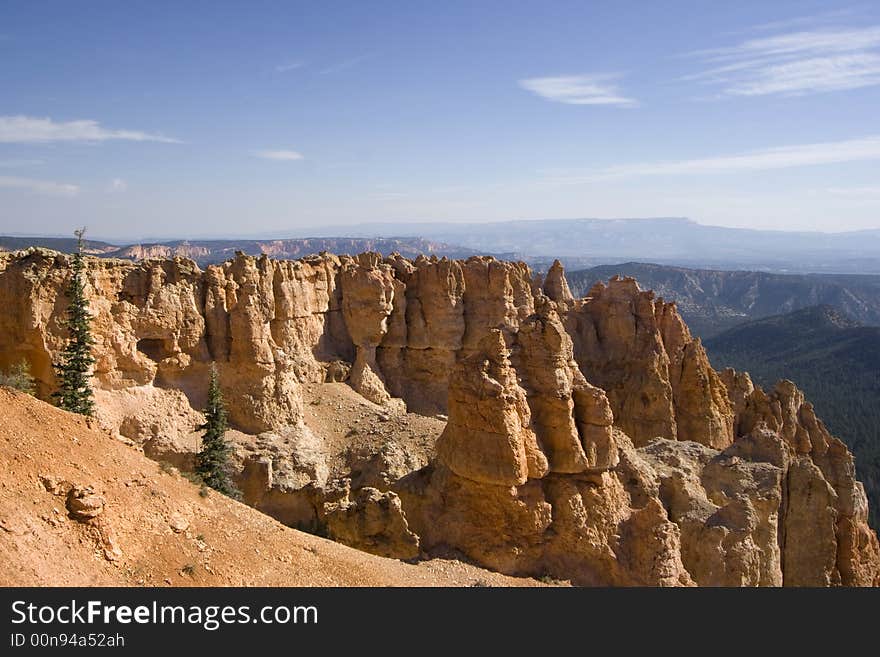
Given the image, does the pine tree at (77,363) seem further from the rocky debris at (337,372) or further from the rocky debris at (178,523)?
the rocky debris at (337,372)

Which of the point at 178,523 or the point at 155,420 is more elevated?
the point at 178,523

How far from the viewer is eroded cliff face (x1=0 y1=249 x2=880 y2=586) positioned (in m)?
20.7

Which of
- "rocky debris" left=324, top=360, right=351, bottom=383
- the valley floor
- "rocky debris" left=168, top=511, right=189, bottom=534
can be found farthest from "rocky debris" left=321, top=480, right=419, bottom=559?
"rocky debris" left=324, top=360, right=351, bottom=383

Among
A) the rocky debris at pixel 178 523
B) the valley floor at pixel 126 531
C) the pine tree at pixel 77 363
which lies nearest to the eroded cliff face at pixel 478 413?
the valley floor at pixel 126 531

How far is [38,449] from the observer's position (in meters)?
14.5

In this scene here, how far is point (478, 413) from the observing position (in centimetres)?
2075

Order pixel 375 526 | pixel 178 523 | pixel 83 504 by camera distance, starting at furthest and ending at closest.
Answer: pixel 375 526
pixel 178 523
pixel 83 504

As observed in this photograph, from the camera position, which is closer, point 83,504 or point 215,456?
point 83,504

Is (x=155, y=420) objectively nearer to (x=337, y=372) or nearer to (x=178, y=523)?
(x=337, y=372)

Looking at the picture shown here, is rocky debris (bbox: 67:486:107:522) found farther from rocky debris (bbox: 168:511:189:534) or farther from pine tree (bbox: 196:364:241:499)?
pine tree (bbox: 196:364:241:499)

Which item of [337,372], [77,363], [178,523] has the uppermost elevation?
[77,363]

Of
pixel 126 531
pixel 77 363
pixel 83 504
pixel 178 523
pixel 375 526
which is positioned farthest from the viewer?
pixel 77 363

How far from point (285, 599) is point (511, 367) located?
38.5ft

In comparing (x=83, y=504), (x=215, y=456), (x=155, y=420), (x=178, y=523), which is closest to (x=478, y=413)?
(x=178, y=523)
